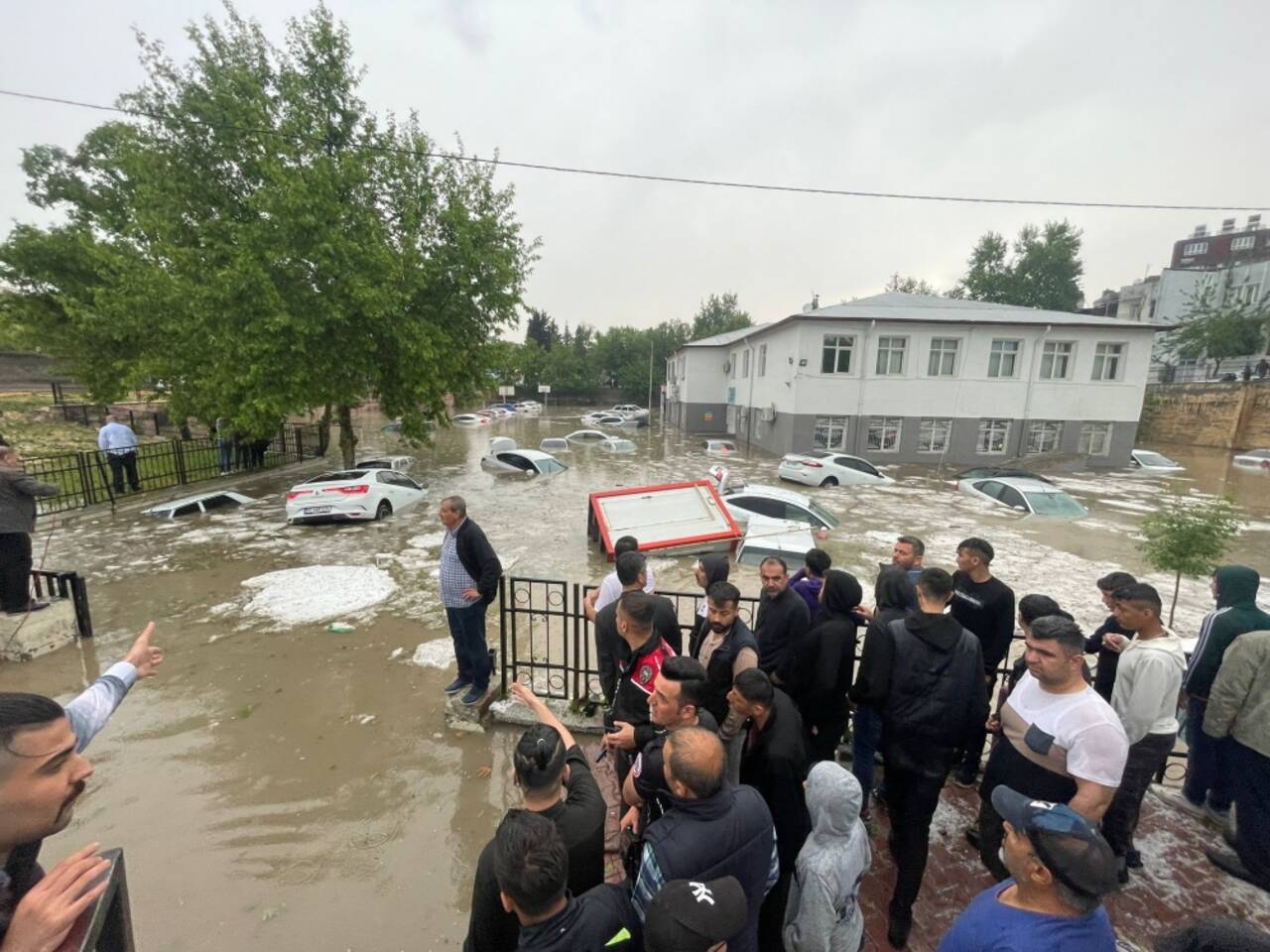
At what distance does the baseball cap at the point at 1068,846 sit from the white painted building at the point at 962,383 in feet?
88.0

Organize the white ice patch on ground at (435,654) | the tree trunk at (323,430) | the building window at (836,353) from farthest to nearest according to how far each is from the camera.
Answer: the building window at (836,353)
the tree trunk at (323,430)
the white ice patch on ground at (435,654)

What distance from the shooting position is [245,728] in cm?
510

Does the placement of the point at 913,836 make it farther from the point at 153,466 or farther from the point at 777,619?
the point at 153,466

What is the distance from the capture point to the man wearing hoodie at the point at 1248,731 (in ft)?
10.0

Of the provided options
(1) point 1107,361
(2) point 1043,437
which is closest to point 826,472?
(2) point 1043,437

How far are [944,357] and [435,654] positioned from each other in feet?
91.1

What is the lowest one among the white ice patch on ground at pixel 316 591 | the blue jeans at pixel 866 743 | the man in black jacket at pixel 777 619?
the white ice patch on ground at pixel 316 591

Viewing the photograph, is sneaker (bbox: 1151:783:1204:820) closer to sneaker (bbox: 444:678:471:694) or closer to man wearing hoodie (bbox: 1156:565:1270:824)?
man wearing hoodie (bbox: 1156:565:1270:824)

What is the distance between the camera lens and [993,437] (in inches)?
1078

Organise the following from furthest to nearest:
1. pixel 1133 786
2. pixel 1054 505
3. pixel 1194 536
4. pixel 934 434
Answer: pixel 934 434
pixel 1054 505
pixel 1194 536
pixel 1133 786

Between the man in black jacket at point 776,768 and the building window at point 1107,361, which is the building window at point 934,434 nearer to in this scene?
the building window at point 1107,361

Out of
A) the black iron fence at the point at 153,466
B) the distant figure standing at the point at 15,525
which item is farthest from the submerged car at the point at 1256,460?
the black iron fence at the point at 153,466

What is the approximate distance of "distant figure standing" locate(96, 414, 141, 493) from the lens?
13.7 meters

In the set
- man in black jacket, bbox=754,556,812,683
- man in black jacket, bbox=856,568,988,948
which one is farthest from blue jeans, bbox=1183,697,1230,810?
man in black jacket, bbox=754,556,812,683
